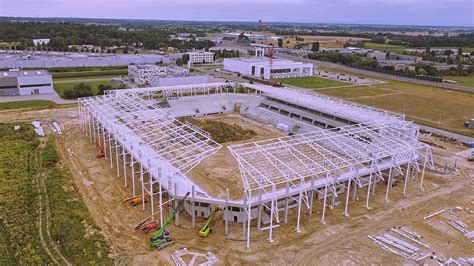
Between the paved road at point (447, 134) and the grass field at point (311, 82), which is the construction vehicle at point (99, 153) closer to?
the paved road at point (447, 134)

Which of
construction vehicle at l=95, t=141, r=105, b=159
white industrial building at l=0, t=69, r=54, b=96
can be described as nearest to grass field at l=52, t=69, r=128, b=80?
white industrial building at l=0, t=69, r=54, b=96

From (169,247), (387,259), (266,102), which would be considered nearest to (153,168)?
(169,247)

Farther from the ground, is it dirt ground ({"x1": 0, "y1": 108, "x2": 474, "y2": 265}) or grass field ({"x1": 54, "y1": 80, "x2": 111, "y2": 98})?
grass field ({"x1": 54, "y1": 80, "x2": 111, "y2": 98})

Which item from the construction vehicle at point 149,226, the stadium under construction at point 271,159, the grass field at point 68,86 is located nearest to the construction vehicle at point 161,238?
the construction vehicle at point 149,226

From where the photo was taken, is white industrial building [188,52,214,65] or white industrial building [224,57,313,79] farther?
white industrial building [188,52,214,65]

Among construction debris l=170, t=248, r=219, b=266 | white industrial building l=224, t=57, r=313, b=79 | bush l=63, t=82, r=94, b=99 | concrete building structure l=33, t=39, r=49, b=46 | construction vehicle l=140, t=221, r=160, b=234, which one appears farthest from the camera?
concrete building structure l=33, t=39, r=49, b=46

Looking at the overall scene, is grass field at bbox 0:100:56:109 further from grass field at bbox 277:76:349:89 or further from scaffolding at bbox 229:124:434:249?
grass field at bbox 277:76:349:89

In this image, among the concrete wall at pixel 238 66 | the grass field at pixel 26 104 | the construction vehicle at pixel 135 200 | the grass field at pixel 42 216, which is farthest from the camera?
the concrete wall at pixel 238 66
